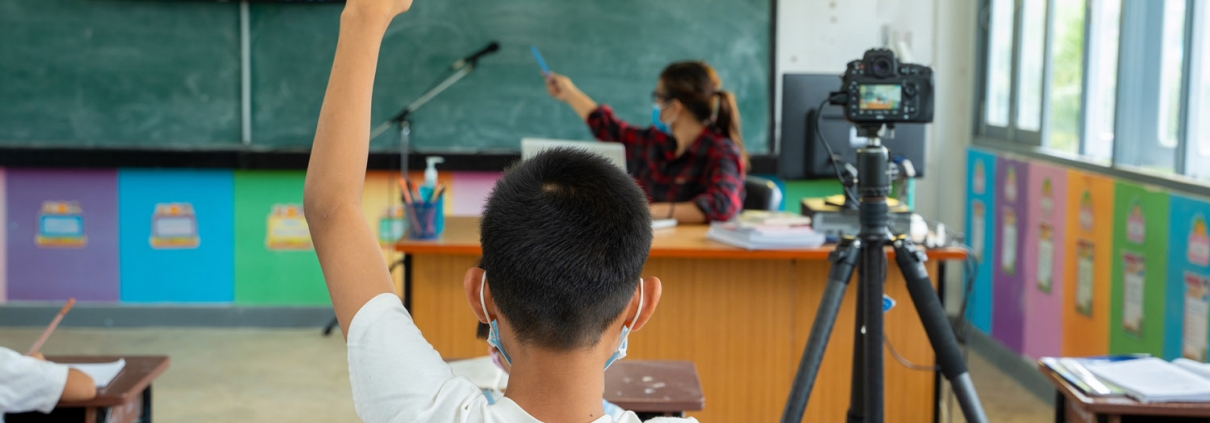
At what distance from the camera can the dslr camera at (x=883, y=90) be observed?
2.34 m

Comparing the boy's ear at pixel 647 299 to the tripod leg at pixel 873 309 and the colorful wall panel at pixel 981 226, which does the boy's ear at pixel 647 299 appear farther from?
the colorful wall panel at pixel 981 226

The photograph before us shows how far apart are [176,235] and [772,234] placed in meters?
2.86

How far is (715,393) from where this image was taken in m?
3.10

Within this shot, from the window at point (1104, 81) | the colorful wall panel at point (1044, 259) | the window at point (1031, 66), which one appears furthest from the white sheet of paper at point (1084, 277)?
the window at point (1031, 66)

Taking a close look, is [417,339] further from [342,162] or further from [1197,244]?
[1197,244]

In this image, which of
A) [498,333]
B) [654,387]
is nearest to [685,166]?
[654,387]

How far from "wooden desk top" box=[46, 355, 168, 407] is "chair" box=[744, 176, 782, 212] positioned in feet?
6.58

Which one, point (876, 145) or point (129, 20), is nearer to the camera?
point (876, 145)

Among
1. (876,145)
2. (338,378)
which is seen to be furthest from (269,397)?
(876,145)

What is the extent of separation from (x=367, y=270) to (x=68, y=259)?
4.50 m

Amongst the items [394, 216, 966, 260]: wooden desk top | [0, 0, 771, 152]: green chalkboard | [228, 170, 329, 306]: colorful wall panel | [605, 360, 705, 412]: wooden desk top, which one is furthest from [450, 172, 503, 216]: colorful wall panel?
[605, 360, 705, 412]: wooden desk top

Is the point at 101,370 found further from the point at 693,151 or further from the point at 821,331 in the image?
the point at 693,151

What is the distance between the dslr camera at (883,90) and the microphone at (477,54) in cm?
236

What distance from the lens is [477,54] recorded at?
4527 millimetres
